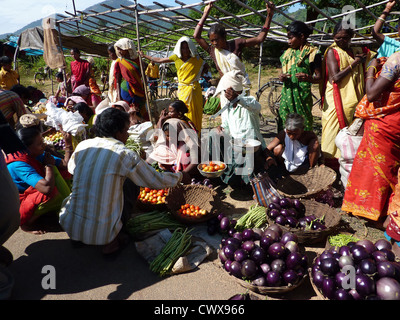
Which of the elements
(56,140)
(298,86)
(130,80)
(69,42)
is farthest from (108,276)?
(69,42)

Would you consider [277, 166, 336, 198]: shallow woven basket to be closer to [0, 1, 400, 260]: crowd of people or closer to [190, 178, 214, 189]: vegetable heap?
[0, 1, 400, 260]: crowd of people

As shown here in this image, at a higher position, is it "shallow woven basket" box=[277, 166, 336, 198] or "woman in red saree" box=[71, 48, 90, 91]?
"woman in red saree" box=[71, 48, 90, 91]

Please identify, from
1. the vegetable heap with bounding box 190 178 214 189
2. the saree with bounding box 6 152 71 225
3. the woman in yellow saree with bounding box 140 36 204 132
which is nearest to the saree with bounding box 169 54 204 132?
the woman in yellow saree with bounding box 140 36 204 132

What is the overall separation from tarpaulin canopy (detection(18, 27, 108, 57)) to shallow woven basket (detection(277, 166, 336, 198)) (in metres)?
5.55

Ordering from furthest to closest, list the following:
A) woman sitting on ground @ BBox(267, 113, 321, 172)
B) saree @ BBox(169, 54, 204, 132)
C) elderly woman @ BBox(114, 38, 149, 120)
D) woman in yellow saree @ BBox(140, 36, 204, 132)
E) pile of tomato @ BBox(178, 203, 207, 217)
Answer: elderly woman @ BBox(114, 38, 149, 120), saree @ BBox(169, 54, 204, 132), woman in yellow saree @ BBox(140, 36, 204, 132), woman sitting on ground @ BBox(267, 113, 321, 172), pile of tomato @ BBox(178, 203, 207, 217)

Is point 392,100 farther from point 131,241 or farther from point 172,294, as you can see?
point 131,241

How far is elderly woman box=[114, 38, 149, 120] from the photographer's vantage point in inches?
215

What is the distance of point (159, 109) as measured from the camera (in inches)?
285

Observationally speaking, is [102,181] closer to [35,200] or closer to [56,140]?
[35,200]

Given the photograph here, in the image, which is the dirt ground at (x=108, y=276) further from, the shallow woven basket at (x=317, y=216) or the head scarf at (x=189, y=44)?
the head scarf at (x=189, y=44)

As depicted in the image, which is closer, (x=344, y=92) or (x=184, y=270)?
(x=184, y=270)

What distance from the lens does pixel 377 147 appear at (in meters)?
3.04
